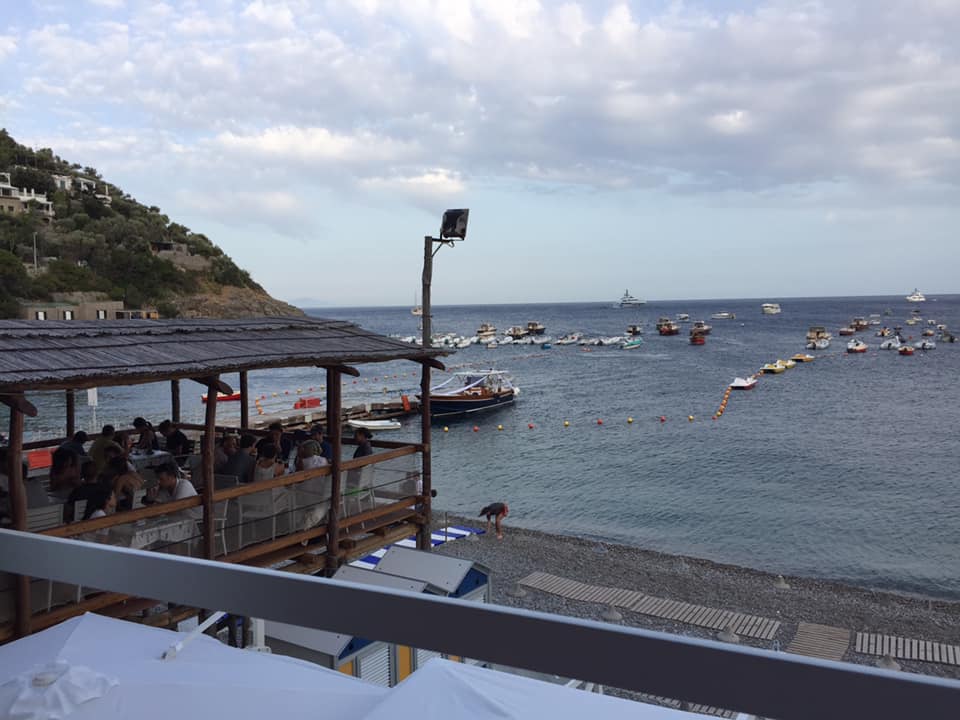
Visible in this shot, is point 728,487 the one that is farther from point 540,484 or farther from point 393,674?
point 393,674

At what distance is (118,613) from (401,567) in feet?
11.4

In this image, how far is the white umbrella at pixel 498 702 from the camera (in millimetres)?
2197

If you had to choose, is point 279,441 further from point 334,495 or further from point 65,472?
point 65,472

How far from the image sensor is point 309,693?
7.02ft

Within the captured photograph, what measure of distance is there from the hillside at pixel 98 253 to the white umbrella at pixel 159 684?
73778mm

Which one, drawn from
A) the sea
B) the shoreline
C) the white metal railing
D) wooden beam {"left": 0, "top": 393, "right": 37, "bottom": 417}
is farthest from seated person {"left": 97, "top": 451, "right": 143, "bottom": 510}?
the sea

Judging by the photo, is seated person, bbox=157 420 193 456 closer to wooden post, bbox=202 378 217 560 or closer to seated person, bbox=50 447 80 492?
seated person, bbox=50 447 80 492

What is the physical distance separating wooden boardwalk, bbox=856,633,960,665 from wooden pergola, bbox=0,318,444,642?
27.3ft

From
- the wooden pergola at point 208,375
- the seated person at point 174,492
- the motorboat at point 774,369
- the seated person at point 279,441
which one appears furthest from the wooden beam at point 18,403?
the motorboat at point 774,369

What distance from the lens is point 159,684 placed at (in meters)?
2.19

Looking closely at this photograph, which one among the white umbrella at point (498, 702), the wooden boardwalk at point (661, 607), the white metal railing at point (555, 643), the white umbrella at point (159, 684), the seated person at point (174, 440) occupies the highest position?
the white metal railing at point (555, 643)

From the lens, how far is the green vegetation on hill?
74.4 meters

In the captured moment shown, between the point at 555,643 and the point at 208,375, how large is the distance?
22.7 feet

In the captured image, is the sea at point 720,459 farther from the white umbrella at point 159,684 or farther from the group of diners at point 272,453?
the white umbrella at point 159,684
